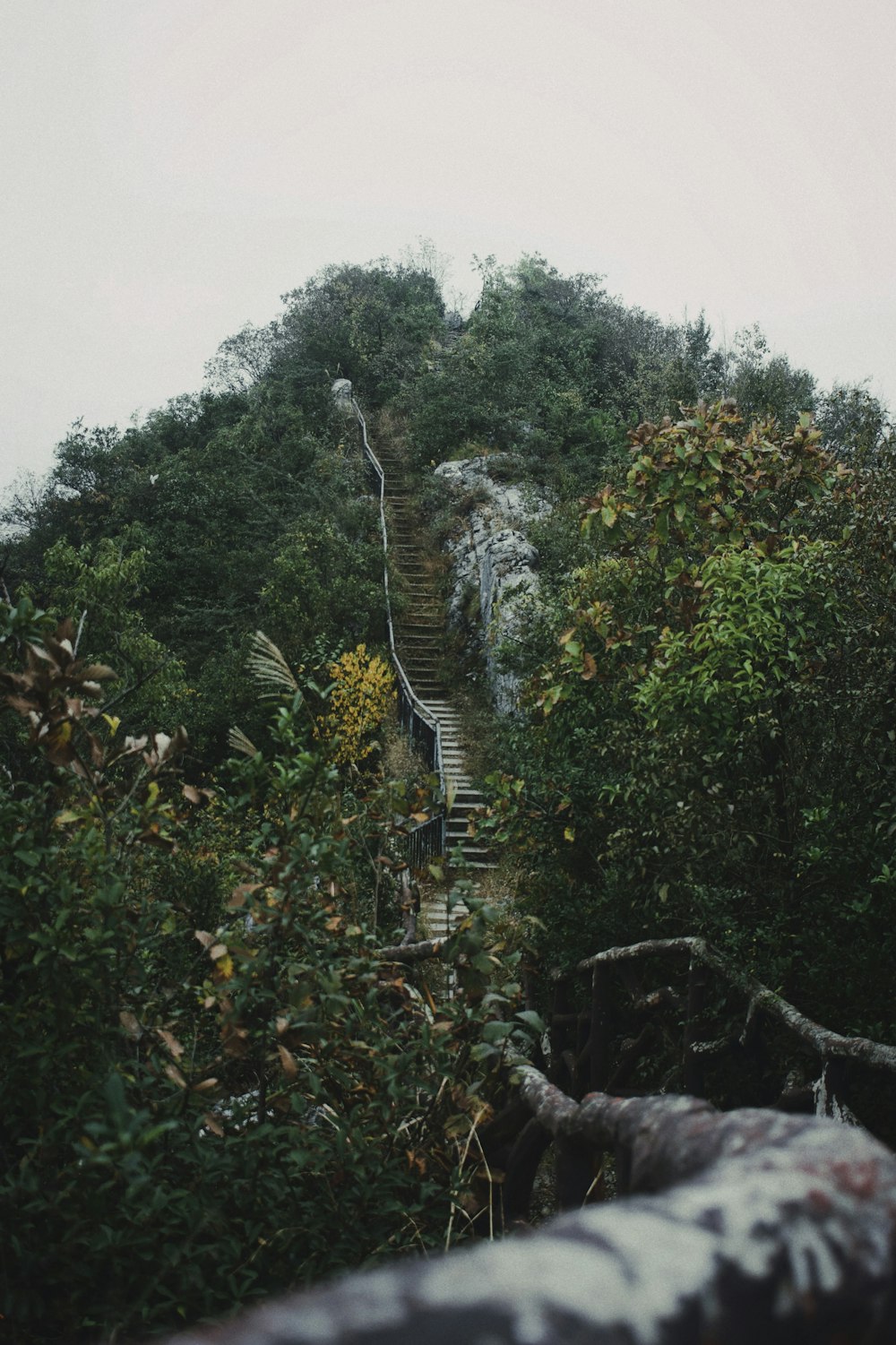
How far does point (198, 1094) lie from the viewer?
2.43m

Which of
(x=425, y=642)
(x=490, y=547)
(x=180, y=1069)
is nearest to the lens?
(x=180, y=1069)

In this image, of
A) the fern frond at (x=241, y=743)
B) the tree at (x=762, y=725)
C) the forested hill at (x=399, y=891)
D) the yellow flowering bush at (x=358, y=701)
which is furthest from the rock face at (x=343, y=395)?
the fern frond at (x=241, y=743)

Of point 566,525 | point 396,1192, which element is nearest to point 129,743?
point 396,1192

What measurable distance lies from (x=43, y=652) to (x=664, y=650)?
151 inches

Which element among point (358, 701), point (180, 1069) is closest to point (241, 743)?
point (180, 1069)

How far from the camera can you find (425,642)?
65.1 ft

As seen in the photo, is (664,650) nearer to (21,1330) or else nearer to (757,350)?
(21,1330)

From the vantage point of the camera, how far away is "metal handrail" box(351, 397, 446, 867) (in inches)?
512

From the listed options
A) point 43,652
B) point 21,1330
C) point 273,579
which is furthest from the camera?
point 273,579

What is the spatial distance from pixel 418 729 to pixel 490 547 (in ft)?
16.3

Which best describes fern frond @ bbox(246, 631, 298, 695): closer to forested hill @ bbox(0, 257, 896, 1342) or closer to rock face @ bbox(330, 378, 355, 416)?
forested hill @ bbox(0, 257, 896, 1342)

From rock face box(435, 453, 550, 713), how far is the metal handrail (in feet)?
4.49

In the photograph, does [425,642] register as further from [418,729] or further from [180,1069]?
[180,1069]

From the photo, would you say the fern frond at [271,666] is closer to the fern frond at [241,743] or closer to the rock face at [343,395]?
the fern frond at [241,743]
